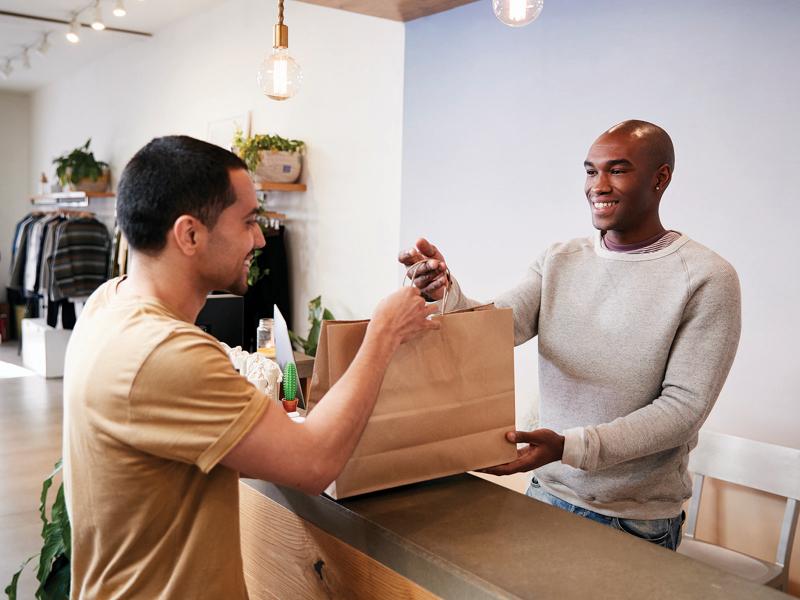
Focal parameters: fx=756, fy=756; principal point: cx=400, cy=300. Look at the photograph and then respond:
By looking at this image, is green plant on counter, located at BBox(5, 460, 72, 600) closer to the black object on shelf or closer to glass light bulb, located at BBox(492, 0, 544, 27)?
glass light bulb, located at BBox(492, 0, 544, 27)

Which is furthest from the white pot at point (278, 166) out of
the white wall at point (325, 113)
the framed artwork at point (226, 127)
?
the framed artwork at point (226, 127)

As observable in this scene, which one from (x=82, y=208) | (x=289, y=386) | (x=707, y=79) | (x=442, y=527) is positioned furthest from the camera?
(x=82, y=208)

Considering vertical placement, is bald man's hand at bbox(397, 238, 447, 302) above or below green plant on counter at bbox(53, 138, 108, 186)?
below

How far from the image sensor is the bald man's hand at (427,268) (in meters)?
1.55

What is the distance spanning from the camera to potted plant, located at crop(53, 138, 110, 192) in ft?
25.2

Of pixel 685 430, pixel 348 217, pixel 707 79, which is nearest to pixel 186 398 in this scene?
pixel 685 430

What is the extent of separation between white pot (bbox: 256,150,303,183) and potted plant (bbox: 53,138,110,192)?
3633 mm

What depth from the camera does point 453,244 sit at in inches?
148

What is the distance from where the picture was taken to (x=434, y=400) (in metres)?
1.31

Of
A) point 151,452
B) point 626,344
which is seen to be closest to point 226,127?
point 626,344

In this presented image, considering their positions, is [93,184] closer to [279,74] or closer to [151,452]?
[279,74]

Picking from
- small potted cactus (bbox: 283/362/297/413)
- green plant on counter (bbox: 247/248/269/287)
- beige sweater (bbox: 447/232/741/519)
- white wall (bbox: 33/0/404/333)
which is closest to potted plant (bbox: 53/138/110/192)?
white wall (bbox: 33/0/404/333)

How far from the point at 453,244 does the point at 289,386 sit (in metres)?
1.82

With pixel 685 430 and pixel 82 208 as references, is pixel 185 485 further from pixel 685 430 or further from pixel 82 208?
pixel 82 208
